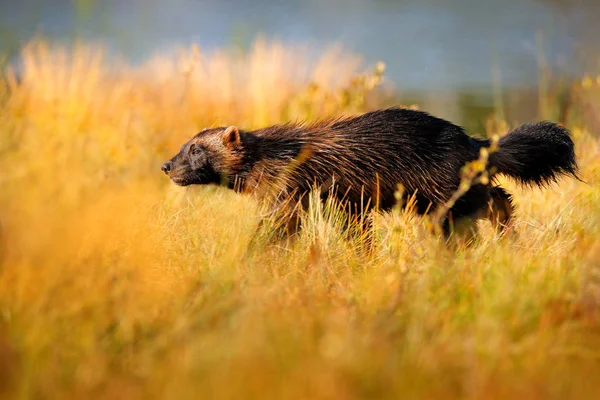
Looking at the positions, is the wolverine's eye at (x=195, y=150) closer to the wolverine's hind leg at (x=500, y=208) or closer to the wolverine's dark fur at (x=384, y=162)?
the wolverine's dark fur at (x=384, y=162)

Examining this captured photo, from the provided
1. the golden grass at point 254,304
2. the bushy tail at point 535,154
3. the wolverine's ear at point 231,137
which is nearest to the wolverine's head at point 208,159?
the wolverine's ear at point 231,137

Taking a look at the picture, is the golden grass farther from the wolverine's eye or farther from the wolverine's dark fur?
the wolverine's eye

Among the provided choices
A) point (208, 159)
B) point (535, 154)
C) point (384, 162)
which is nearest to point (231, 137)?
point (208, 159)

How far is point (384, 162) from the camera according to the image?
6430mm

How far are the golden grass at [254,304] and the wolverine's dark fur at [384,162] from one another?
1.70 ft

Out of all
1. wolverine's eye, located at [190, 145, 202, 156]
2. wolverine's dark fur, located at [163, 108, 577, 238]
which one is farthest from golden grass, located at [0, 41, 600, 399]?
wolverine's eye, located at [190, 145, 202, 156]

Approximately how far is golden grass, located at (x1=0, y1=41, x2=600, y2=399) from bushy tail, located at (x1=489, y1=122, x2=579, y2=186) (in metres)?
0.56

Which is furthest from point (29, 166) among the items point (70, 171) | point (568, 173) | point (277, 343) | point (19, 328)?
point (568, 173)

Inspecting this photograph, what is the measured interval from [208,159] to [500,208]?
2419 millimetres

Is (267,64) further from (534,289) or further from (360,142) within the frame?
(534,289)

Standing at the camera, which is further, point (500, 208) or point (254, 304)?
point (500, 208)

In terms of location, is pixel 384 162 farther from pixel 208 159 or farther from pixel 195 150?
pixel 195 150

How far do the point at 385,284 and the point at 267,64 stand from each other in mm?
8163

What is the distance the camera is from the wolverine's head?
6.57 metres
